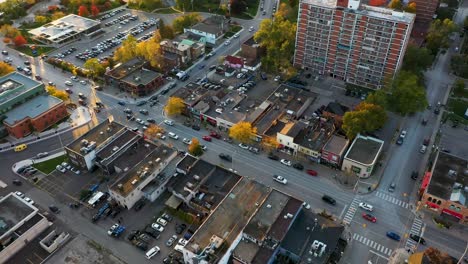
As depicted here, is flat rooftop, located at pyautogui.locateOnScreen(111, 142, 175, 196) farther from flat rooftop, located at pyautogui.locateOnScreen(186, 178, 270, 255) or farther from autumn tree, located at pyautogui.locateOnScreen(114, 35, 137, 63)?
autumn tree, located at pyautogui.locateOnScreen(114, 35, 137, 63)

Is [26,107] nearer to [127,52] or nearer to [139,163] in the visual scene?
[127,52]

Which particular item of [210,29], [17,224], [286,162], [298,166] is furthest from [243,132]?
[210,29]

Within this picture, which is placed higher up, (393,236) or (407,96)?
(407,96)

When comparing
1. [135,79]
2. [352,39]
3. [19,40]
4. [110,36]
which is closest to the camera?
[352,39]

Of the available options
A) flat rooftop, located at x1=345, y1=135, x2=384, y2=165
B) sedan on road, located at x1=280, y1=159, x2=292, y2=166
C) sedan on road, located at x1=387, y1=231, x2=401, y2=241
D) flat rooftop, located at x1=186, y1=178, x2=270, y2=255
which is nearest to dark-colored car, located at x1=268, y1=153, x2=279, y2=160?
sedan on road, located at x1=280, y1=159, x2=292, y2=166

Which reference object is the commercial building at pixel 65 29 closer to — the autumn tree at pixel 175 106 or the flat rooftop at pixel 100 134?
the flat rooftop at pixel 100 134
